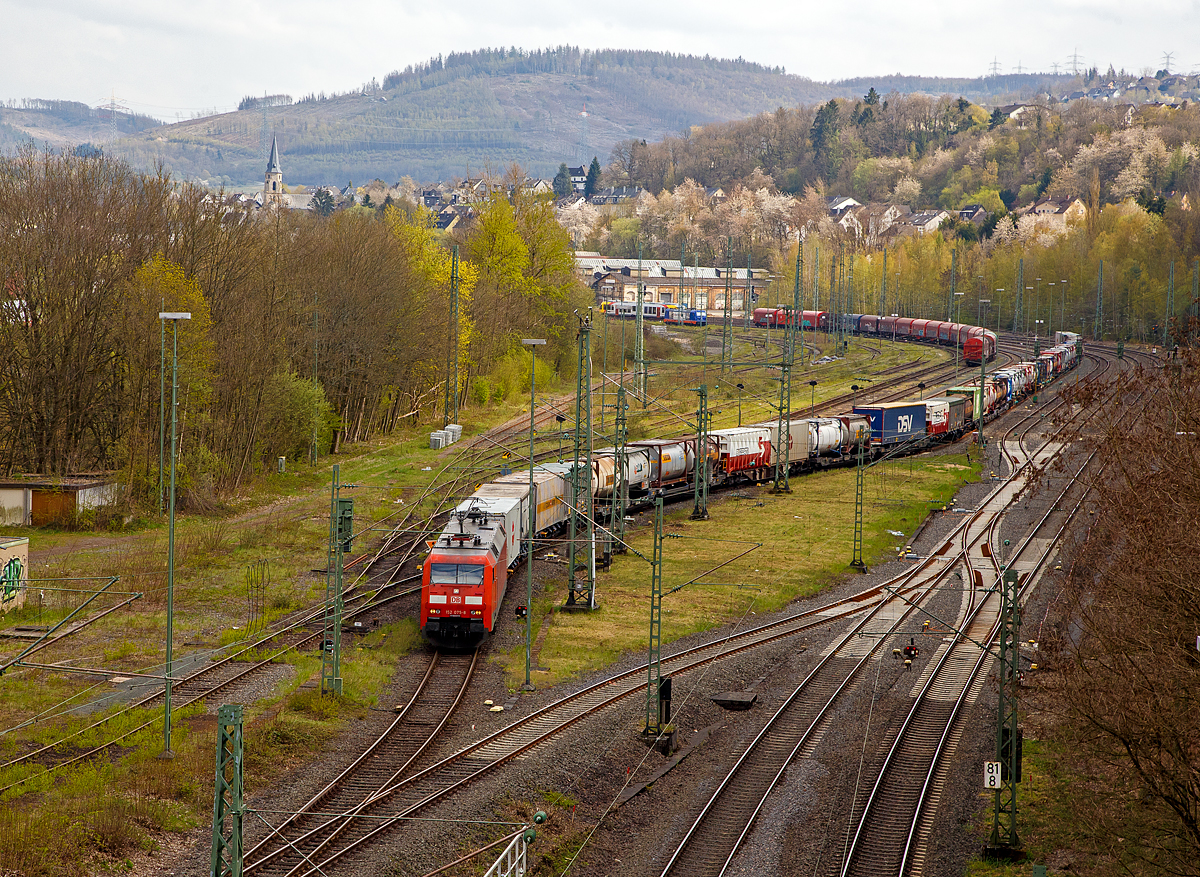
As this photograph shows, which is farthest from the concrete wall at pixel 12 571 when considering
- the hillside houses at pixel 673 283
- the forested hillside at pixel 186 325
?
the hillside houses at pixel 673 283

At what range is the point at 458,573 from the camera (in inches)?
1312

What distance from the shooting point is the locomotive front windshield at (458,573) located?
3319 cm

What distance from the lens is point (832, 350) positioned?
394 feet

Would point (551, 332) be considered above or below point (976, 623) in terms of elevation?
above

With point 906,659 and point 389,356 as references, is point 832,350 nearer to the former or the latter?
point 389,356

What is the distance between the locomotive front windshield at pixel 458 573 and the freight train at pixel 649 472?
0.10 ft

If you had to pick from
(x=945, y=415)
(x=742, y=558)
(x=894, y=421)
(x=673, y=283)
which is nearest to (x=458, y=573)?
(x=742, y=558)

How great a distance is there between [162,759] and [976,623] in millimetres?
27792

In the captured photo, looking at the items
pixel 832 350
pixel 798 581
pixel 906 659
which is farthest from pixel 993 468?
pixel 832 350

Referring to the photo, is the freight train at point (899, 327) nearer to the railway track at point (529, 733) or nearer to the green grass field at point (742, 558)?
the green grass field at point (742, 558)

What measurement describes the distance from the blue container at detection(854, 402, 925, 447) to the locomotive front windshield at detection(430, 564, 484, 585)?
41284 mm

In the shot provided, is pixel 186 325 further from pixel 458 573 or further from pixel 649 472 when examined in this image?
pixel 458 573

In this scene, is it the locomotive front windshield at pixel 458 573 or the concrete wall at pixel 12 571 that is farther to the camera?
the concrete wall at pixel 12 571

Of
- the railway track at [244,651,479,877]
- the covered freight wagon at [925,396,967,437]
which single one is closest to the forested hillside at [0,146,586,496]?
the railway track at [244,651,479,877]
